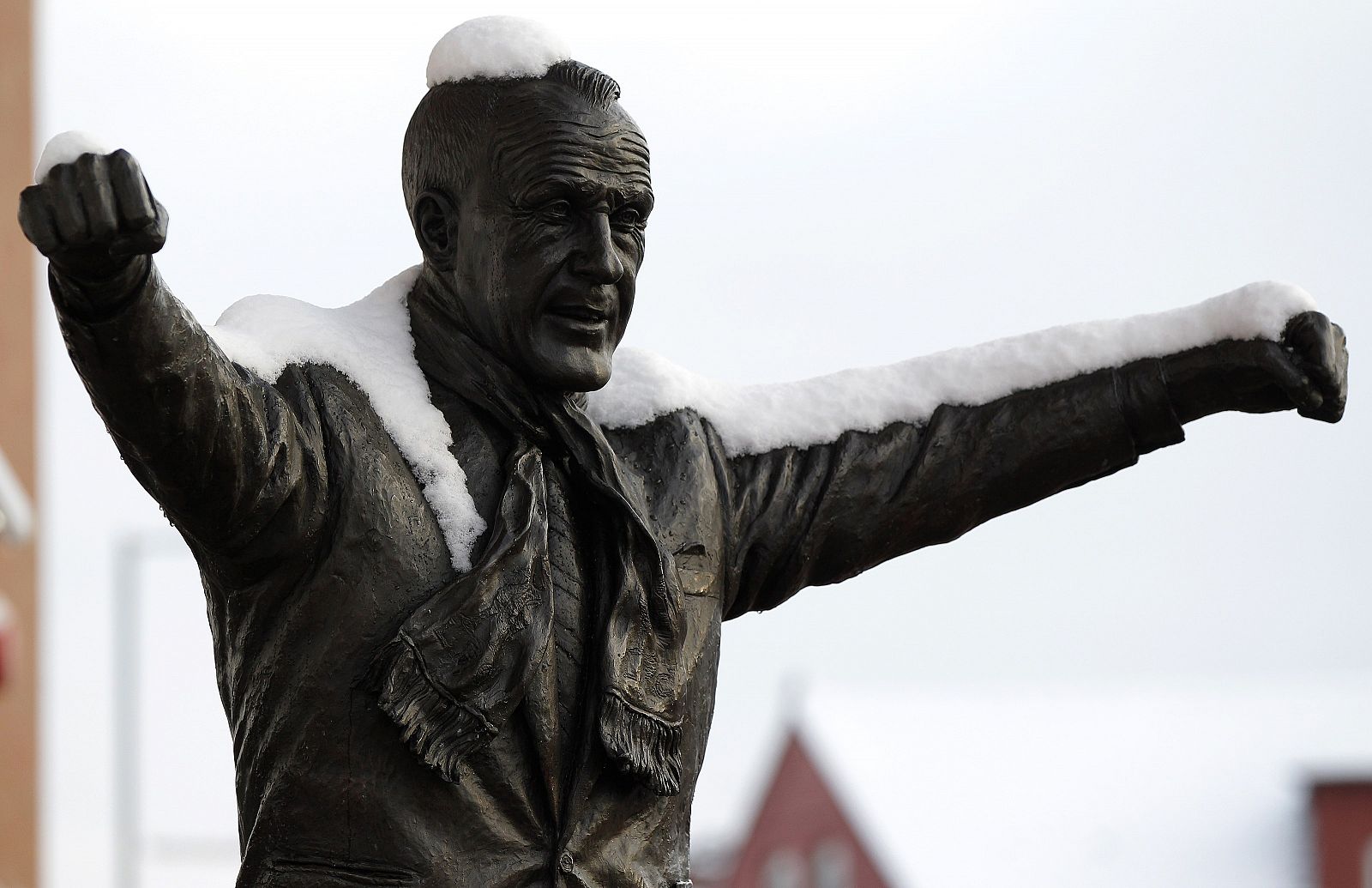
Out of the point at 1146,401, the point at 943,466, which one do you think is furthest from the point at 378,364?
the point at 1146,401

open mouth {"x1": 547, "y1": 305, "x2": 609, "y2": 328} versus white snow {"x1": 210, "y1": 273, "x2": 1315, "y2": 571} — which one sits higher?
open mouth {"x1": 547, "y1": 305, "x2": 609, "y2": 328}

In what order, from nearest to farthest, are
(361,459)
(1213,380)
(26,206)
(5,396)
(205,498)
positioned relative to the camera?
(26,206) < (205,498) < (361,459) < (1213,380) < (5,396)

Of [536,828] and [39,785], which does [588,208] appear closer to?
[536,828]

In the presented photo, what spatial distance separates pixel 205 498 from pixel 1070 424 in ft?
5.03

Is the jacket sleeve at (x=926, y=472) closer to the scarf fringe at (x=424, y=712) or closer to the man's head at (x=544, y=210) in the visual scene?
the man's head at (x=544, y=210)

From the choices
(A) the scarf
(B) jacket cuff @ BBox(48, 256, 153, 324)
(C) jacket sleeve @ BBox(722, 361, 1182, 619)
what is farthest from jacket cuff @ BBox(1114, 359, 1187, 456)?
(B) jacket cuff @ BBox(48, 256, 153, 324)

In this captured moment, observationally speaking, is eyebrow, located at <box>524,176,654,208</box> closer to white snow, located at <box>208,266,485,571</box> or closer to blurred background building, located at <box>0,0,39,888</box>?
white snow, located at <box>208,266,485,571</box>

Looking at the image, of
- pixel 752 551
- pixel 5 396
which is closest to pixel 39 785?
pixel 5 396

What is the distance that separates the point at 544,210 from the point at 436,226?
0.24m

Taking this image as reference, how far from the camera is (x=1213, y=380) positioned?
417cm

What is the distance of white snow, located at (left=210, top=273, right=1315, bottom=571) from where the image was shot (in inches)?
154

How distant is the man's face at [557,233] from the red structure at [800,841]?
2397 cm

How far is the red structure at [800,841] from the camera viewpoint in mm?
28984

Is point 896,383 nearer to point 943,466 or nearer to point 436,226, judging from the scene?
point 943,466
